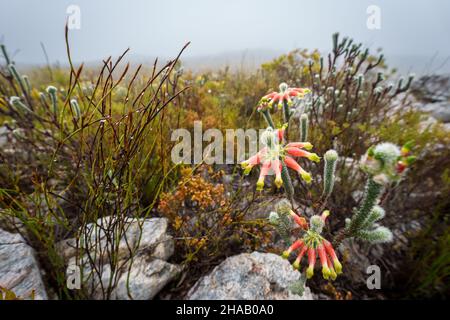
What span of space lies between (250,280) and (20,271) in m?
1.49

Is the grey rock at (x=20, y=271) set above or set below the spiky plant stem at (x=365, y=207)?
below

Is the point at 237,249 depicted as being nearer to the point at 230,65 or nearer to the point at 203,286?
the point at 203,286

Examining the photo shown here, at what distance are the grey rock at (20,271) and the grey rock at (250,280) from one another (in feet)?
3.27

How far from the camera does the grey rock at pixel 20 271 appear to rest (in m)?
1.51

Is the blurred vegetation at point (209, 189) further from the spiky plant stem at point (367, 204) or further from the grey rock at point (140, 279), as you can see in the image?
the spiky plant stem at point (367, 204)

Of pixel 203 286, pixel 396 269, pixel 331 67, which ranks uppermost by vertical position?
pixel 331 67

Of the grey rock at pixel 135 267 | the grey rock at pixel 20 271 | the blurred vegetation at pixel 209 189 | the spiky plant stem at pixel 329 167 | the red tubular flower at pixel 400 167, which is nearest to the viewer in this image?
the red tubular flower at pixel 400 167

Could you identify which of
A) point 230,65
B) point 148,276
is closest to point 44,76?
point 230,65

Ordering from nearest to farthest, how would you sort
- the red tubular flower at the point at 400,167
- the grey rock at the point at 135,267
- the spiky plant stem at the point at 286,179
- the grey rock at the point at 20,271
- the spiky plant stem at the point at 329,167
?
the red tubular flower at the point at 400,167 → the spiky plant stem at the point at 329,167 → the spiky plant stem at the point at 286,179 → the grey rock at the point at 20,271 → the grey rock at the point at 135,267
